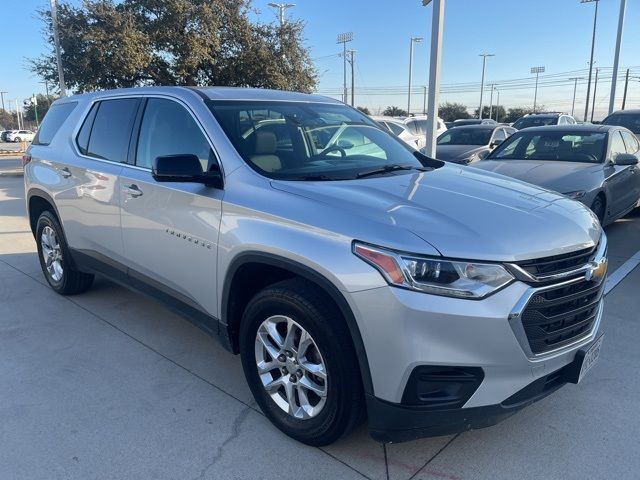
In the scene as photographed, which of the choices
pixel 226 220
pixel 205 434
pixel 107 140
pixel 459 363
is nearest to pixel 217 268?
pixel 226 220

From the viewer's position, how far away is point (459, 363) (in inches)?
86.8

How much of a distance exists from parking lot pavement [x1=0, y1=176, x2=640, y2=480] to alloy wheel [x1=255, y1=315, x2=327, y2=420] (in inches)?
9.4

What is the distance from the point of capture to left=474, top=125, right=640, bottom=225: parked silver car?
253 inches

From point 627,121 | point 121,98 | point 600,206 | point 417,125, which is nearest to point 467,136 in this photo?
point 627,121

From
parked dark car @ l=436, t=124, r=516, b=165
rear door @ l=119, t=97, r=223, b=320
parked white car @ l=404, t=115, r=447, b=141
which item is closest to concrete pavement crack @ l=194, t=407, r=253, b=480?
rear door @ l=119, t=97, r=223, b=320

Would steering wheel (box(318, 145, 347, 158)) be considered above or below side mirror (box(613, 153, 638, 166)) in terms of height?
above

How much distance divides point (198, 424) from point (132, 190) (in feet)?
5.54

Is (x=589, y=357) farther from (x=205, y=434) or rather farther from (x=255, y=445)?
(x=205, y=434)

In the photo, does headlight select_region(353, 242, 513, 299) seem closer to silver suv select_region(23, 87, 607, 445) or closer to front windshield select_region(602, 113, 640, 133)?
silver suv select_region(23, 87, 607, 445)

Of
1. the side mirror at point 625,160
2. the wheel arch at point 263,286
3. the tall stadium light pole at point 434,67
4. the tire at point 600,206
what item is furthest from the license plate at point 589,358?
the side mirror at point 625,160

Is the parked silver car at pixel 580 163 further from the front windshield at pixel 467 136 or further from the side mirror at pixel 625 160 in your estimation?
the front windshield at pixel 467 136

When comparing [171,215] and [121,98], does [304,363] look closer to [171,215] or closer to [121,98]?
[171,215]

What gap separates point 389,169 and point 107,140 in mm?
2318

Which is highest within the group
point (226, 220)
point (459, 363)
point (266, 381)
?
point (226, 220)
